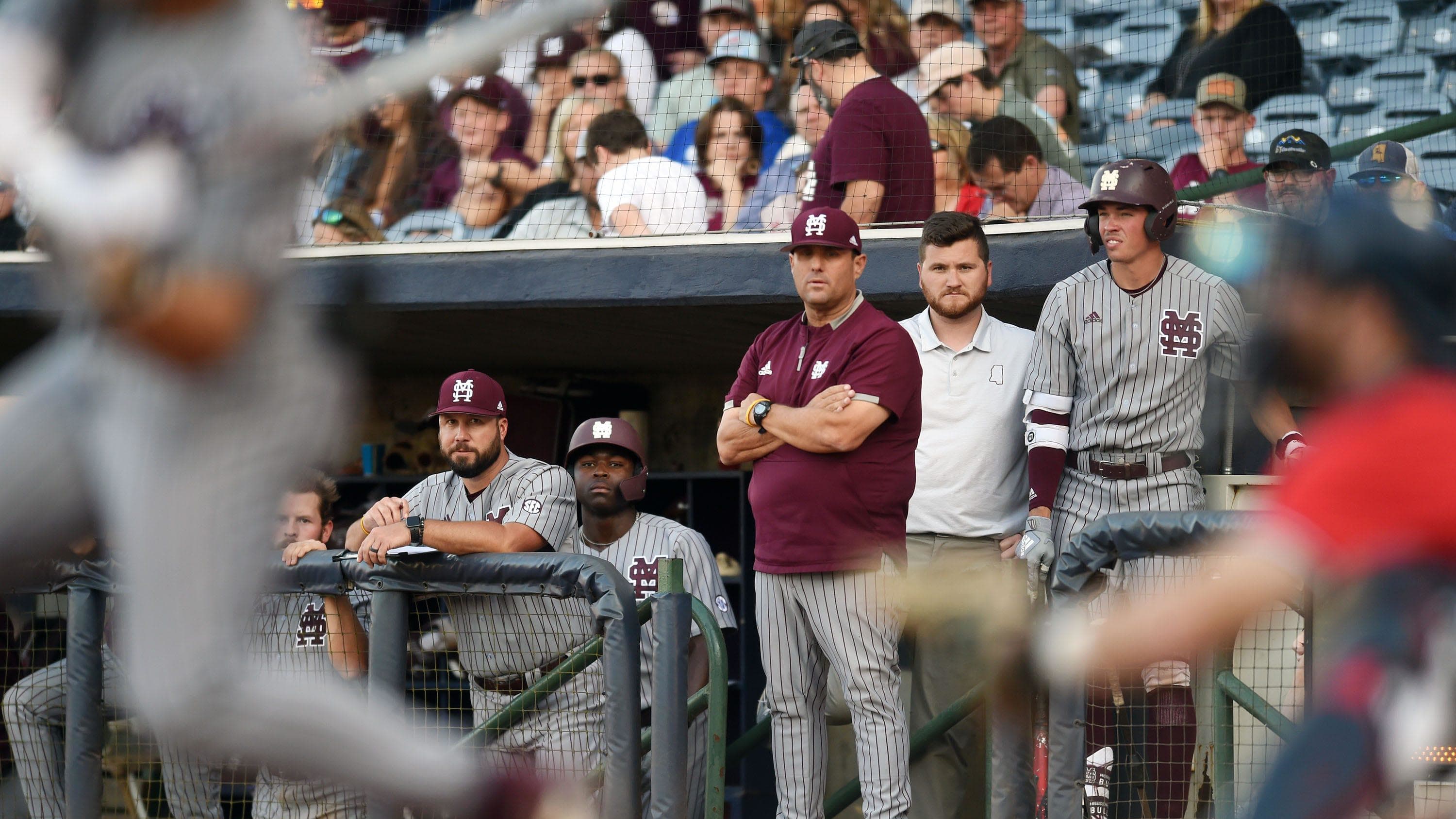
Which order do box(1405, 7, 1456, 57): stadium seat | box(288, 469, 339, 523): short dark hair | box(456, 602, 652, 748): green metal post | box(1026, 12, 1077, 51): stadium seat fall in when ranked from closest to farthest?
box(456, 602, 652, 748): green metal post → box(288, 469, 339, 523): short dark hair → box(1026, 12, 1077, 51): stadium seat → box(1405, 7, 1456, 57): stadium seat

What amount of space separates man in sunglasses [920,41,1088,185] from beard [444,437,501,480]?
2786mm

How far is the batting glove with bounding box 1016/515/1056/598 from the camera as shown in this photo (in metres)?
5.09

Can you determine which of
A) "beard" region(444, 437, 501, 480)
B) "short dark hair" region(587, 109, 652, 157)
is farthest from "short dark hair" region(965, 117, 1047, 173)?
"beard" region(444, 437, 501, 480)

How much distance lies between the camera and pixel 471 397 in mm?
6145

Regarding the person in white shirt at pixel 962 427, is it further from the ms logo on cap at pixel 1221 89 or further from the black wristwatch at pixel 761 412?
the ms logo on cap at pixel 1221 89

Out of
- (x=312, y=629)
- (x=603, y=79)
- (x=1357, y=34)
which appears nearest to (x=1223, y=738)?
(x=312, y=629)

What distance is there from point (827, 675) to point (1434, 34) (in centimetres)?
585

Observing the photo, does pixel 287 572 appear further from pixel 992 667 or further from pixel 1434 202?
pixel 1434 202

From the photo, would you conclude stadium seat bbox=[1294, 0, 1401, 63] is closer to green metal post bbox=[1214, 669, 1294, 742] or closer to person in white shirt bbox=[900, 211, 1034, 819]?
person in white shirt bbox=[900, 211, 1034, 819]

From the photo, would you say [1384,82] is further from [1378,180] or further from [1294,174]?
[1294,174]

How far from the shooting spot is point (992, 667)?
9.84ft

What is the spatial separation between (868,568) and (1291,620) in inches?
51.8

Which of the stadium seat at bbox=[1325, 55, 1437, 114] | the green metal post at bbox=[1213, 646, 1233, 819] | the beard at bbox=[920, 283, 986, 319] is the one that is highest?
→ the stadium seat at bbox=[1325, 55, 1437, 114]

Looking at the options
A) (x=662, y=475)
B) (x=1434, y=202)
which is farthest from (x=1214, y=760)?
(x=662, y=475)
